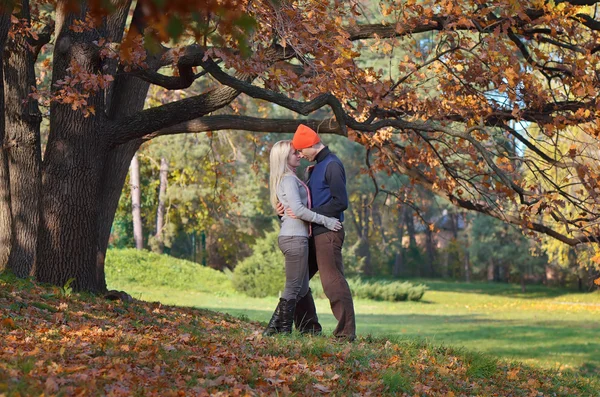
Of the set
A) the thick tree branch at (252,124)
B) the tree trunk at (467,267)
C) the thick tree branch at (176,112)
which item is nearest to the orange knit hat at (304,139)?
the thick tree branch at (176,112)

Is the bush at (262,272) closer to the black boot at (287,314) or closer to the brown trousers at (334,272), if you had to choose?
the brown trousers at (334,272)

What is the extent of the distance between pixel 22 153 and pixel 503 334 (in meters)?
13.3

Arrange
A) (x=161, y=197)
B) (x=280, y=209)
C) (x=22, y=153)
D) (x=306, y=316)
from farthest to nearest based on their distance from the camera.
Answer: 1. (x=161, y=197)
2. (x=22, y=153)
3. (x=306, y=316)
4. (x=280, y=209)

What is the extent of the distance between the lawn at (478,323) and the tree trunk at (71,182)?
3.13 metres

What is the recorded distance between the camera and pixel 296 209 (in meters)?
7.14

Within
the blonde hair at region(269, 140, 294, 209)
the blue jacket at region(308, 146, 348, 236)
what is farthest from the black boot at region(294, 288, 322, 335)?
the blonde hair at region(269, 140, 294, 209)

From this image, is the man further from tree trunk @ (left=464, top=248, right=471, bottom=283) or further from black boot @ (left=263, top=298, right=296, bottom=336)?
tree trunk @ (left=464, top=248, right=471, bottom=283)

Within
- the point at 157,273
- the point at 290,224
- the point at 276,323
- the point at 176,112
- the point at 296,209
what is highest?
the point at 176,112

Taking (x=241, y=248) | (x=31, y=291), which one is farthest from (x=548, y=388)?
(x=241, y=248)

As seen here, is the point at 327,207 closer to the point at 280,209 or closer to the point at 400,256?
the point at 280,209

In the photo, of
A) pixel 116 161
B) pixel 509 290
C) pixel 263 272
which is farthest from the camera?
pixel 509 290

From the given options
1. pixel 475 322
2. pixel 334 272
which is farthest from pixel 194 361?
pixel 475 322

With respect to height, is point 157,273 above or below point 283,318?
above

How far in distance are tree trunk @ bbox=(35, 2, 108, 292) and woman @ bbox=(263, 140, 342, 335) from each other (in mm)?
2838
